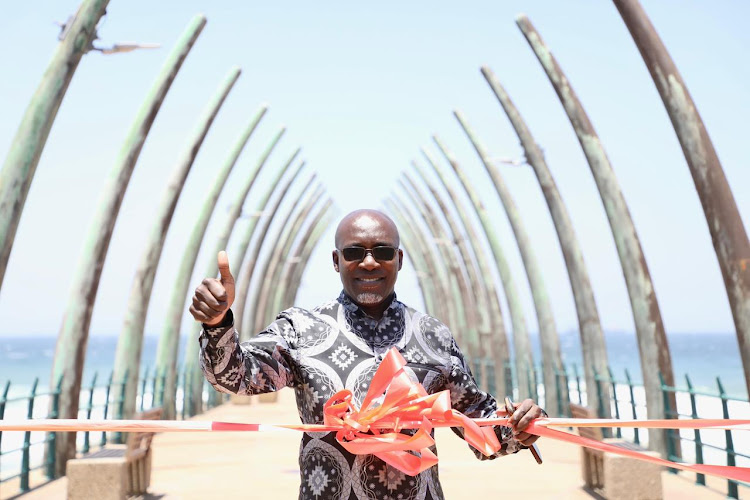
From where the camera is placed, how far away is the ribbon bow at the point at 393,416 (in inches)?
91.0

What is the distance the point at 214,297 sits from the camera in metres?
2.22

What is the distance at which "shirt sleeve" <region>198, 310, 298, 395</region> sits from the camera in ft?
7.51

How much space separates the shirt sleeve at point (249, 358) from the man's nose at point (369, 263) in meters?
0.34

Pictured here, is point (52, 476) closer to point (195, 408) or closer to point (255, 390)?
point (255, 390)

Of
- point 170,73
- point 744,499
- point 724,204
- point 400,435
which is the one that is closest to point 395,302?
point 400,435

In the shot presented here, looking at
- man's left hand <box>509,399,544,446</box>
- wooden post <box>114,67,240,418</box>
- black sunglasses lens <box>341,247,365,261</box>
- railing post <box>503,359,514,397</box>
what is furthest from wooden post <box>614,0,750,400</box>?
railing post <box>503,359,514,397</box>

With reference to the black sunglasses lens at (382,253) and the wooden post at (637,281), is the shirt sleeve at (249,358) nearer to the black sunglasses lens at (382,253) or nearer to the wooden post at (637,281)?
the black sunglasses lens at (382,253)

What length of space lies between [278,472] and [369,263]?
23.1 feet

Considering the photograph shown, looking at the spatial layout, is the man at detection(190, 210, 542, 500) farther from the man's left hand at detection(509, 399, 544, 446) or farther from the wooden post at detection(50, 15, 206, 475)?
the wooden post at detection(50, 15, 206, 475)

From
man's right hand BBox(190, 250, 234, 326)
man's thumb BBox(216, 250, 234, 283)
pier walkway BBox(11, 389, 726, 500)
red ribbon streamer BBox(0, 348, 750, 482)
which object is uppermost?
man's thumb BBox(216, 250, 234, 283)

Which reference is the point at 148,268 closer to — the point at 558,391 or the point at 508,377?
the point at 558,391

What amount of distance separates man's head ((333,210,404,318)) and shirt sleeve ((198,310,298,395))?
0.27m

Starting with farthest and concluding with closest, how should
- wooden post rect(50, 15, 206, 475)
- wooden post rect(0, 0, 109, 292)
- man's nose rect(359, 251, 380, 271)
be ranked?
wooden post rect(50, 15, 206, 475), wooden post rect(0, 0, 109, 292), man's nose rect(359, 251, 380, 271)

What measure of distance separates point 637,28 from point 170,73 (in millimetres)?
5837
